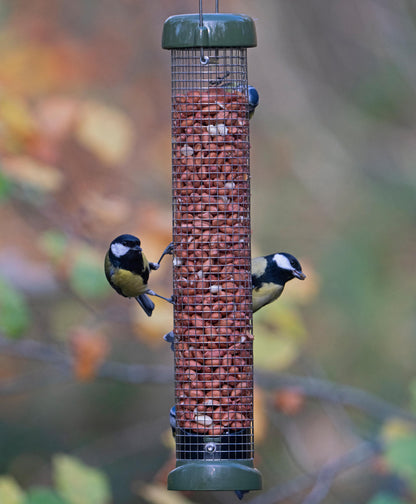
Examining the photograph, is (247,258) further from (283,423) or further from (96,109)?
(283,423)

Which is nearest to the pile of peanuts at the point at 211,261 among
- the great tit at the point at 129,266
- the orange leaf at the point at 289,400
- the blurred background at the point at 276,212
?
the great tit at the point at 129,266

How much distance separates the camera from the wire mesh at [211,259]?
450cm

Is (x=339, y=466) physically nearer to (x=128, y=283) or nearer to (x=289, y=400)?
(x=289, y=400)

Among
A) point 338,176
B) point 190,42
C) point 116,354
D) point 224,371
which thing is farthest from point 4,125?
point 338,176

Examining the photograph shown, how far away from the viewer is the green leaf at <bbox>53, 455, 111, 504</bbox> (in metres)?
5.41

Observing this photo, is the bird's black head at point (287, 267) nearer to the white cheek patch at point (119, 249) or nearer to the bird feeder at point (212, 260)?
the bird feeder at point (212, 260)

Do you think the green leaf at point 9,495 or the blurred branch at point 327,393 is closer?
the green leaf at point 9,495

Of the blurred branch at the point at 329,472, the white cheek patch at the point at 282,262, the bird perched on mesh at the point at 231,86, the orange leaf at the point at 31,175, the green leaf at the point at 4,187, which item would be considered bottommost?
the blurred branch at the point at 329,472

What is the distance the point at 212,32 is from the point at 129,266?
4.40ft

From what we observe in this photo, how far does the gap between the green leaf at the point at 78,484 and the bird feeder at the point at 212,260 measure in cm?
116

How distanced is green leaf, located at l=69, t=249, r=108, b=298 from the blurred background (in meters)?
1.04

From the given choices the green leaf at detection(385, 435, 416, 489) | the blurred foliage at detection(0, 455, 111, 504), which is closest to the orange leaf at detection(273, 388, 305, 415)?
the green leaf at detection(385, 435, 416, 489)

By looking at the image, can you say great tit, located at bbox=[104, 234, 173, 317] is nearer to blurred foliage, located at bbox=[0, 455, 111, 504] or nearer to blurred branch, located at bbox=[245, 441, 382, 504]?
blurred foliage, located at bbox=[0, 455, 111, 504]

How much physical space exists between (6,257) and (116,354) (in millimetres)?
1889
